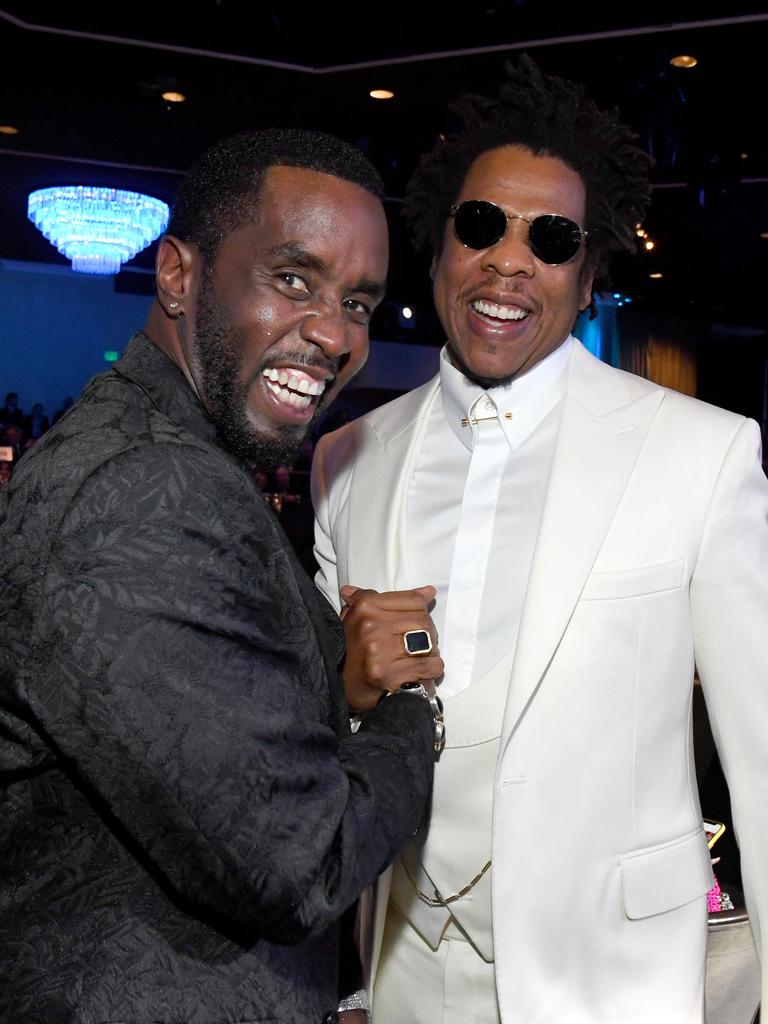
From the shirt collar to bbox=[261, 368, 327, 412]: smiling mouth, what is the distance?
727 millimetres

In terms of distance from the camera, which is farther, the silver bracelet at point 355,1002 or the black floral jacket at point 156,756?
the silver bracelet at point 355,1002

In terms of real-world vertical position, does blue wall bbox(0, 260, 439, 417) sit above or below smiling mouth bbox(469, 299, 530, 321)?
above

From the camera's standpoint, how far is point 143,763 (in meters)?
1.04

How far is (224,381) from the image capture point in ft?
4.43

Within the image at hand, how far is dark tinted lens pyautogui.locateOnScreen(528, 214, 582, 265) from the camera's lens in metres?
2.02

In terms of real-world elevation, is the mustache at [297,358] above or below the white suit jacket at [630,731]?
above

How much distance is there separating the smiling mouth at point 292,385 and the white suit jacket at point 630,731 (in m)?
0.59

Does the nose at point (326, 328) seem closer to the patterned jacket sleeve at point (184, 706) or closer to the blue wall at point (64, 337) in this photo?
the patterned jacket sleeve at point (184, 706)

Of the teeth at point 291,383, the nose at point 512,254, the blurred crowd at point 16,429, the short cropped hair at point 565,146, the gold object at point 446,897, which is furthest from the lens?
the blurred crowd at point 16,429

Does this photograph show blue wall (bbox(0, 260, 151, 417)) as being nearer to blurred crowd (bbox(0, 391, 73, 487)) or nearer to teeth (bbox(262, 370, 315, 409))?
blurred crowd (bbox(0, 391, 73, 487))

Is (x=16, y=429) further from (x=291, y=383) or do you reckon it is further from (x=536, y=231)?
(x=291, y=383)

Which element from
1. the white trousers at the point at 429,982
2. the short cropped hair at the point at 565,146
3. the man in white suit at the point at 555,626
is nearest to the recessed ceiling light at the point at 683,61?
the short cropped hair at the point at 565,146

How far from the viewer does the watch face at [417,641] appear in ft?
5.38

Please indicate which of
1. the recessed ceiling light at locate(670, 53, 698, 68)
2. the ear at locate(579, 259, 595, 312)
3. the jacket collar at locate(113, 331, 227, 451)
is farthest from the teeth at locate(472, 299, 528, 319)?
the recessed ceiling light at locate(670, 53, 698, 68)
